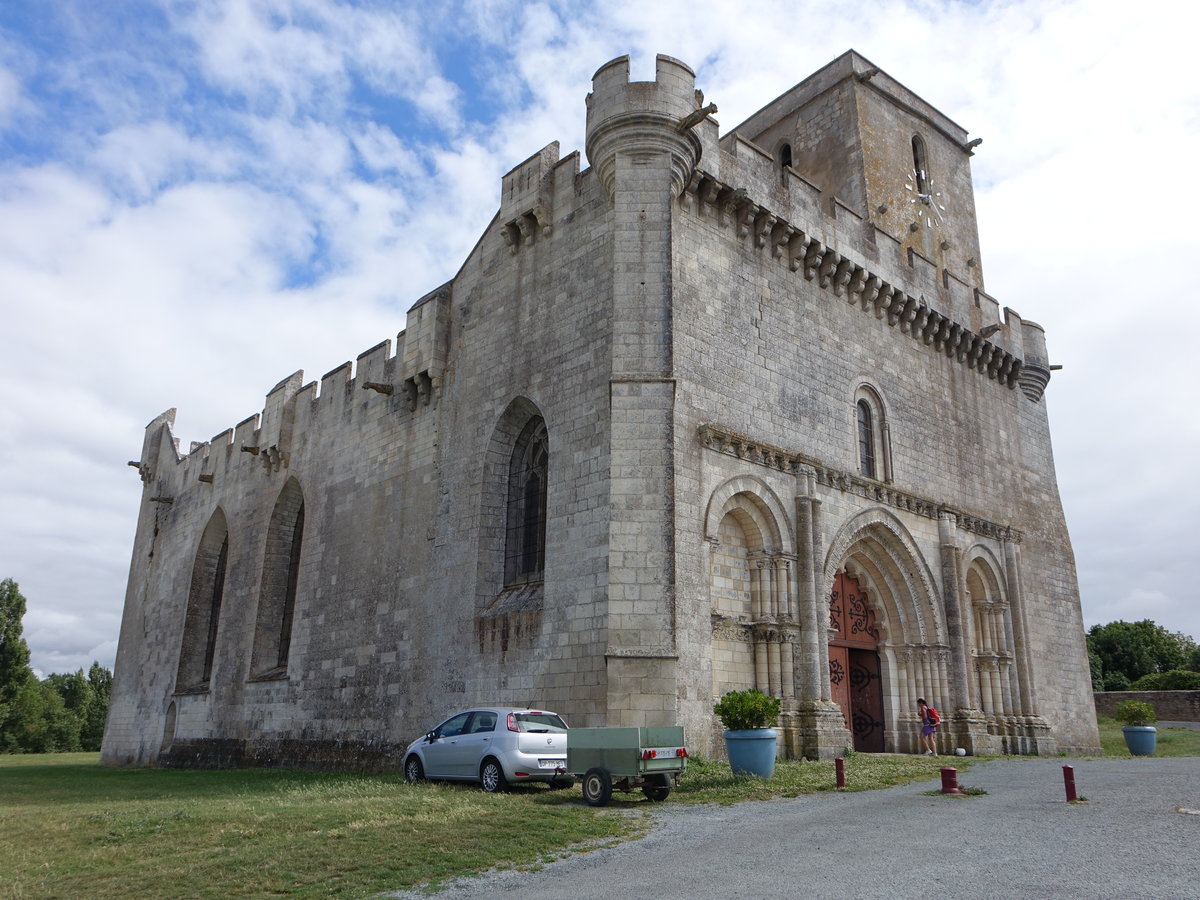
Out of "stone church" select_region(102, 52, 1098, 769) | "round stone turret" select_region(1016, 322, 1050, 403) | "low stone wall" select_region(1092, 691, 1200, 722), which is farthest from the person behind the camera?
"low stone wall" select_region(1092, 691, 1200, 722)

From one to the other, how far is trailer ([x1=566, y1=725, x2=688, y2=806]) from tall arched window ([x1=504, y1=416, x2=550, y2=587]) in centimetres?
556

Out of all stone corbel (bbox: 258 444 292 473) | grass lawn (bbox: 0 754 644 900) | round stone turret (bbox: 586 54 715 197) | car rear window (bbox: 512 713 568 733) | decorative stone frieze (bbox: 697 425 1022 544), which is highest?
round stone turret (bbox: 586 54 715 197)

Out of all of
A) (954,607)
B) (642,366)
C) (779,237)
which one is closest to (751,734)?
(642,366)

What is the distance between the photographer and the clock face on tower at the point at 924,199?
74.0ft

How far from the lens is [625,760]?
1014 cm

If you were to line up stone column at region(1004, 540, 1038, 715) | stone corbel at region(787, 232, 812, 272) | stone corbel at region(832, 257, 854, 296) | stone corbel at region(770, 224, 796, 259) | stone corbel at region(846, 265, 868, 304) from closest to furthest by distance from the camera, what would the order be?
1. stone corbel at region(770, 224, 796, 259)
2. stone corbel at region(787, 232, 812, 272)
3. stone corbel at region(832, 257, 854, 296)
4. stone corbel at region(846, 265, 868, 304)
5. stone column at region(1004, 540, 1038, 715)

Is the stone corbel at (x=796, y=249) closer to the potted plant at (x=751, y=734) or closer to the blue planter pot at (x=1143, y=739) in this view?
the potted plant at (x=751, y=734)

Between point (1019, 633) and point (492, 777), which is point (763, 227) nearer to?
point (1019, 633)

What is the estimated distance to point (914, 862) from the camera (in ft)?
21.7

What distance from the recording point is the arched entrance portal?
1702 centimetres

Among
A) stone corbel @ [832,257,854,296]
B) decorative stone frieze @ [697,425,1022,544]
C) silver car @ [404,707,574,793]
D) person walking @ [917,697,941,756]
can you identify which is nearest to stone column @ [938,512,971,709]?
decorative stone frieze @ [697,425,1022,544]

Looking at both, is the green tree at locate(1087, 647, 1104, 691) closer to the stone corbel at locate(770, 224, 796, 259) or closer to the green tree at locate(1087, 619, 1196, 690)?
the green tree at locate(1087, 619, 1196, 690)

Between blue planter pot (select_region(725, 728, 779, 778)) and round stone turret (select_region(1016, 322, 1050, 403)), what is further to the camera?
round stone turret (select_region(1016, 322, 1050, 403))

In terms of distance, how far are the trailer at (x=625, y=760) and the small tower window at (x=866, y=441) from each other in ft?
30.0
